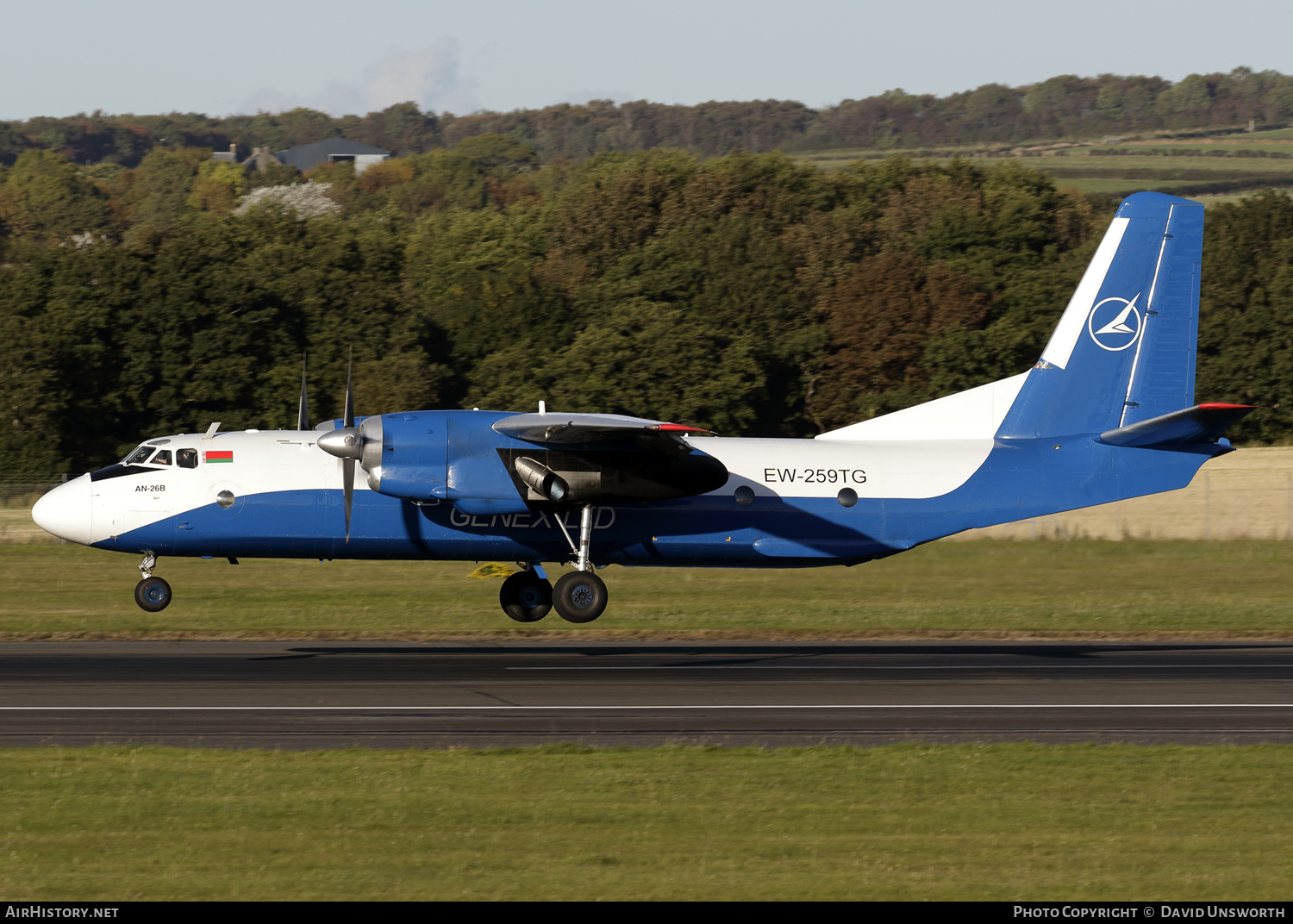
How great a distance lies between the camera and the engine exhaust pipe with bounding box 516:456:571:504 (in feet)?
78.1

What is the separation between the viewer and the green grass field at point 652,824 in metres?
10.7

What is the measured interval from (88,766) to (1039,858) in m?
9.22

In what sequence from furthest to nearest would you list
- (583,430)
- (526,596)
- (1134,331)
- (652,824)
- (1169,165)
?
(1169,165), (526,596), (1134,331), (583,430), (652,824)

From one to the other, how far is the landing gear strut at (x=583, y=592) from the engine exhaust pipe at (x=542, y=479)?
63 centimetres

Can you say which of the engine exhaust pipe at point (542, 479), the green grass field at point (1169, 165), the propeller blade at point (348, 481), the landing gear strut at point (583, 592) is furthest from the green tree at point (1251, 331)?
the green grass field at point (1169, 165)

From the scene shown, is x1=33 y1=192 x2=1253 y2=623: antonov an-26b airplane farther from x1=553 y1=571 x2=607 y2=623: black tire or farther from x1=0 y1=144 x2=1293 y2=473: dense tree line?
x1=0 y1=144 x2=1293 y2=473: dense tree line

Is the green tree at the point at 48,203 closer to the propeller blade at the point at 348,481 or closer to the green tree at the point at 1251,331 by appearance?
the green tree at the point at 1251,331

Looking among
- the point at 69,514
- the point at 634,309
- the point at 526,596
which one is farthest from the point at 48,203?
the point at 526,596

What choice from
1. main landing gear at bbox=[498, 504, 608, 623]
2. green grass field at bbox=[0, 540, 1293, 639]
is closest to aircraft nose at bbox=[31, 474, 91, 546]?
green grass field at bbox=[0, 540, 1293, 639]

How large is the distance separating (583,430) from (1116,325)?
10444mm

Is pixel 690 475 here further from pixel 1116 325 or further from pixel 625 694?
pixel 1116 325

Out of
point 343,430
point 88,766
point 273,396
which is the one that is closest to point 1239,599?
point 343,430

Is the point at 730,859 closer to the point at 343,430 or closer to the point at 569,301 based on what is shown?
the point at 343,430

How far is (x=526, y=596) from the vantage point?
2664 cm
